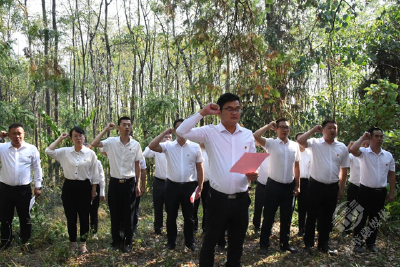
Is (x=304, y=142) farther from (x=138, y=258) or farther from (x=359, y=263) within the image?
(x=138, y=258)

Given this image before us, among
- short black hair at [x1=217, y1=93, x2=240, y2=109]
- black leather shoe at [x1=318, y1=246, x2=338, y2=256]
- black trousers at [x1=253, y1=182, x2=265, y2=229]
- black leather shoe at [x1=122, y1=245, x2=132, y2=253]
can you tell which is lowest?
black leather shoe at [x1=318, y1=246, x2=338, y2=256]

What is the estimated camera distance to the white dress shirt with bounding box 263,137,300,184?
431 cm

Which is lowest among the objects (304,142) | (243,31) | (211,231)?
(211,231)

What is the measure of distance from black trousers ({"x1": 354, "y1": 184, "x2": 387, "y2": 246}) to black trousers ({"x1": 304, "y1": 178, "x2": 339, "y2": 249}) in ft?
2.01

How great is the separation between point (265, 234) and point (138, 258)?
1798 millimetres

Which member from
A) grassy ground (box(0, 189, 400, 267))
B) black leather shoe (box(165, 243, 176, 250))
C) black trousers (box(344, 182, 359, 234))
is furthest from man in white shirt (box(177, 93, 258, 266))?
black trousers (box(344, 182, 359, 234))

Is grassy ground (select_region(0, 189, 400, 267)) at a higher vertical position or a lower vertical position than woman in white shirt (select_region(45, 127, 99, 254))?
lower

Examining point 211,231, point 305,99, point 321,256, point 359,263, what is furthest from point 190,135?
point 305,99

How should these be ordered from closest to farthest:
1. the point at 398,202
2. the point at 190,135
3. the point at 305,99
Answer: the point at 190,135
the point at 398,202
the point at 305,99

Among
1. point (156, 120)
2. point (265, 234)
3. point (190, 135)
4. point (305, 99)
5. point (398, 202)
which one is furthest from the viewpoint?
point (156, 120)

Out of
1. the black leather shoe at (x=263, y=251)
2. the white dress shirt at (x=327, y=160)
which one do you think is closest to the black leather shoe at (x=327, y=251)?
the black leather shoe at (x=263, y=251)

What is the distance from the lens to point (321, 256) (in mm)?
4246

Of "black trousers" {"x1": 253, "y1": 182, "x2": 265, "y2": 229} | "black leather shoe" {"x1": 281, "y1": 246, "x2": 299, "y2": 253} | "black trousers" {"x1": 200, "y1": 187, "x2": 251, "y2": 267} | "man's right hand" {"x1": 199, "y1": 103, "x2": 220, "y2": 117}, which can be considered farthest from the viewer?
"black trousers" {"x1": 253, "y1": 182, "x2": 265, "y2": 229}

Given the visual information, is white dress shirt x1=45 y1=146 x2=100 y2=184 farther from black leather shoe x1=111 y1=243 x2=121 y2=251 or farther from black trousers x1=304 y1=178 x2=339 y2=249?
black trousers x1=304 y1=178 x2=339 y2=249
